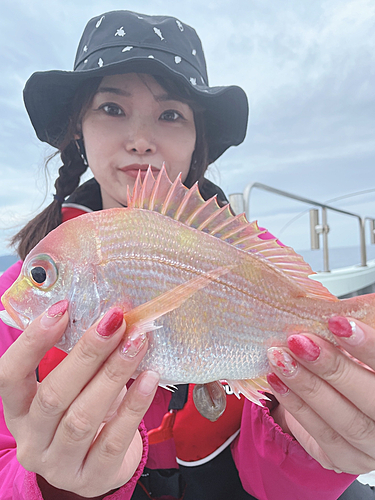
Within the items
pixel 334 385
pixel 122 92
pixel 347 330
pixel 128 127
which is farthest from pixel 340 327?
pixel 122 92

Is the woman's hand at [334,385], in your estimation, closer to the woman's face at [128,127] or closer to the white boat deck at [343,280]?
the woman's face at [128,127]

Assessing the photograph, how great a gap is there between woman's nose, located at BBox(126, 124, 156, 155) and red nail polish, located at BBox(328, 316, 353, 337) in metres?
1.10

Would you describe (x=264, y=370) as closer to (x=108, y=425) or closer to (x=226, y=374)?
(x=226, y=374)

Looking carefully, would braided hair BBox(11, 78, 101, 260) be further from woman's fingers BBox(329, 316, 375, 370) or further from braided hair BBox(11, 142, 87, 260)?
woman's fingers BBox(329, 316, 375, 370)

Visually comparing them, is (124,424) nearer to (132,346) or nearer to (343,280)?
(132,346)

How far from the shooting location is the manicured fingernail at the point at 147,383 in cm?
83

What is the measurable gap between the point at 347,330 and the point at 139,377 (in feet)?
1.85

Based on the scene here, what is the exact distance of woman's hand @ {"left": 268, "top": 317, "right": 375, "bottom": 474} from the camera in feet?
2.76

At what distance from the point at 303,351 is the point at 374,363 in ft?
0.69

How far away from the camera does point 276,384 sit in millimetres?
927

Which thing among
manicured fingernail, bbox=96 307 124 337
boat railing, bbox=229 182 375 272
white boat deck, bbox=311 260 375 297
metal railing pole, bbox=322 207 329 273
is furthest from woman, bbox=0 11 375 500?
metal railing pole, bbox=322 207 329 273

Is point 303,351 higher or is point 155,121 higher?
point 155,121

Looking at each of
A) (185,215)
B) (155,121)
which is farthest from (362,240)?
(185,215)

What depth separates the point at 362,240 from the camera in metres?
6.54
